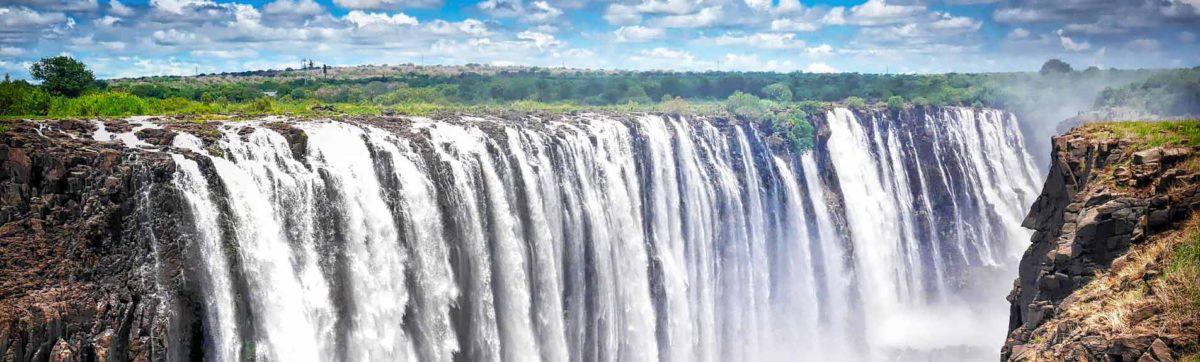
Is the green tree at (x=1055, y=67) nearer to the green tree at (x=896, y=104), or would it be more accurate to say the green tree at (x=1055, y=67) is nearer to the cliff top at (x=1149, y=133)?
the green tree at (x=896, y=104)

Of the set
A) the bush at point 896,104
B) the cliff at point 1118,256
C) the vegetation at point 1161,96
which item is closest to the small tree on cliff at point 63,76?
the cliff at point 1118,256

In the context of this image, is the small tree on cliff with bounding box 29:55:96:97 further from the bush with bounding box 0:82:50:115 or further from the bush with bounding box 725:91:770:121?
the bush with bounding box 725:91:770:121

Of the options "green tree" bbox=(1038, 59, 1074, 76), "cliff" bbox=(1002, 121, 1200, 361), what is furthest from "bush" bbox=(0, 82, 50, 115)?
"green tree" bbox=(1038, 59, 1074, 76)

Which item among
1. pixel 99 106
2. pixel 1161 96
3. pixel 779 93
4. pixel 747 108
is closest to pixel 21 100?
pixel 99 106

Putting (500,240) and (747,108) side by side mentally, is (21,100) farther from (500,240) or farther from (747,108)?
(747,108)

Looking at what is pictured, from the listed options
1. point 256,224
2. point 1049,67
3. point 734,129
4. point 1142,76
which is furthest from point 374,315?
point 1049,67

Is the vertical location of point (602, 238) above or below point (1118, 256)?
below

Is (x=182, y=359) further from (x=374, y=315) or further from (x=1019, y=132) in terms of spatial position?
(x=1019, y=132)
